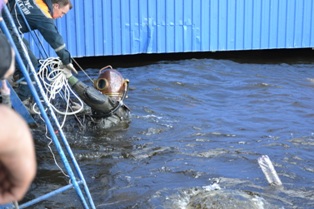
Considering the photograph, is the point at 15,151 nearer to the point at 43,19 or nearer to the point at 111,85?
the point at 43,19

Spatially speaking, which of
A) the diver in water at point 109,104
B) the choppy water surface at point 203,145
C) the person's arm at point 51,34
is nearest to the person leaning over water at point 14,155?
the choppy water surface at point 203,145

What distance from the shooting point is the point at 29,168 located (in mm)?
1439

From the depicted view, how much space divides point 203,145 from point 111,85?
161 centimetres

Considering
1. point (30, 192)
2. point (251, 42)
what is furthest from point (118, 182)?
point (251, 42)

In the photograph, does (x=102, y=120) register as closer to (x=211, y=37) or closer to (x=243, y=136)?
(x=243, y=136)

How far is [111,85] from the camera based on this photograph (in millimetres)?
7156

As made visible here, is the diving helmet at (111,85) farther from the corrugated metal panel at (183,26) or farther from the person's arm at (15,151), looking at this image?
the person's arm at (15,151)

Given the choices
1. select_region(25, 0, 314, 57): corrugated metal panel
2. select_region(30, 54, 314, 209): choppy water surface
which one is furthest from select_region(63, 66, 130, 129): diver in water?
select_region(25, 0, 314, 57): corrugated metal panel

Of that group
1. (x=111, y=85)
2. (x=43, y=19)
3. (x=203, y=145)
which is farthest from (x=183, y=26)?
(x=43, y=19)

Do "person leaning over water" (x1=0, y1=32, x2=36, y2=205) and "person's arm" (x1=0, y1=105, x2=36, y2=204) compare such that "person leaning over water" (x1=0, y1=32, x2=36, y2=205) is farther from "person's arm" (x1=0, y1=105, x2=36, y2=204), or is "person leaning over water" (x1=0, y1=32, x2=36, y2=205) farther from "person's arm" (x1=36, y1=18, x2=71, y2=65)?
"person's arm" (x1=36, y1=18, x2=71, y2=65)

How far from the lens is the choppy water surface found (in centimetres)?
504

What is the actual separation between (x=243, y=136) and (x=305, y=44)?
6.07 meters

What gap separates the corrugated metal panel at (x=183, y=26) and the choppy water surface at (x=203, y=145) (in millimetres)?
844

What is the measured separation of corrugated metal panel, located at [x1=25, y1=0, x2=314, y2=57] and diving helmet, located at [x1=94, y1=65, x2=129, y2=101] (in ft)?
11.3
